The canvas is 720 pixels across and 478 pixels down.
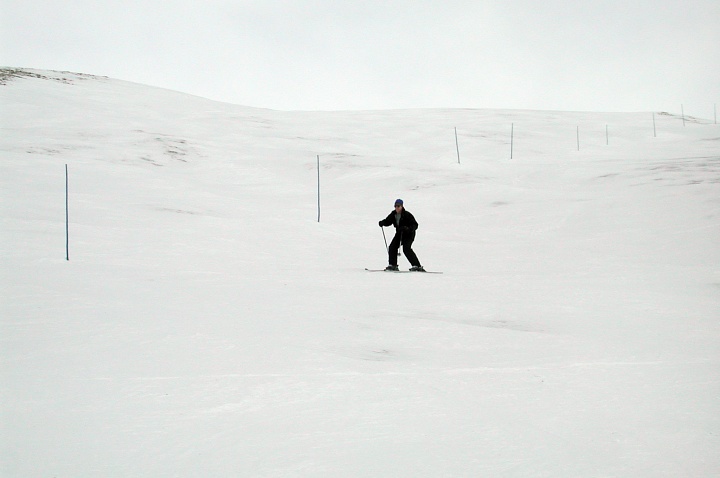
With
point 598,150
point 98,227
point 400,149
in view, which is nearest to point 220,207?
point 98,227

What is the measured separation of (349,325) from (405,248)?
5410mm

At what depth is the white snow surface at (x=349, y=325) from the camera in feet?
12.7

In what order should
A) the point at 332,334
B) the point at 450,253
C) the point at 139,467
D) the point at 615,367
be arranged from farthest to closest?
1. the point at 450,253
2. the point at 332,334
3. the point at 615,367
4. the point at 139,467

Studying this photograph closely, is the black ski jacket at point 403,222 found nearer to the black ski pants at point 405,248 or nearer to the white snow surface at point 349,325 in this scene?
the black ski pants at point 405,248

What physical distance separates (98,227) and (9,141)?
11.6m

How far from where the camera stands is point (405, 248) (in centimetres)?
1245

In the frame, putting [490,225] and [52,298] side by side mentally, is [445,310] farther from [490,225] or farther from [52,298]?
[490,225]

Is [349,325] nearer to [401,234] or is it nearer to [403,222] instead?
[401,234]

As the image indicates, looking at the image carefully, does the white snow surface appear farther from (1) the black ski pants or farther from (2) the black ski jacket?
(2) the black ski jacket

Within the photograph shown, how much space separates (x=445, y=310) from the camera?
8.23 metres

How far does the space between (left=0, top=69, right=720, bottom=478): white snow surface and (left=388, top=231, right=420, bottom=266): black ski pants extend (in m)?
0.68

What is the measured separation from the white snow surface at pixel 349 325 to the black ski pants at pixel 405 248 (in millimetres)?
681

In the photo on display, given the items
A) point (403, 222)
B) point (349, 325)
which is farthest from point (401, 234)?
point (349, 325)

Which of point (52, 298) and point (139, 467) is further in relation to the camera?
point (52, 298)
